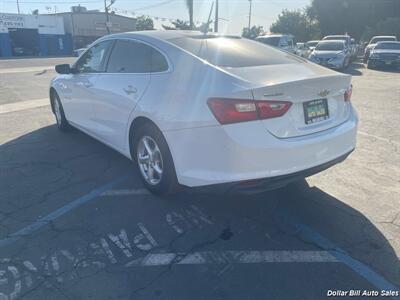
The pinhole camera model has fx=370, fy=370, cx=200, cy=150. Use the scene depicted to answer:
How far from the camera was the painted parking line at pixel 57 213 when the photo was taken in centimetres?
332

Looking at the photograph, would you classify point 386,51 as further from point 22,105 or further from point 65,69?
point 65,69

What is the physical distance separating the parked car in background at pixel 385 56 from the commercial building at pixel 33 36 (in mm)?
46604

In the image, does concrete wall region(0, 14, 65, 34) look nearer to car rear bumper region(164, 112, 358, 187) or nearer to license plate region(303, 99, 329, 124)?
car rear bumper region(164, 112, 358, 187)

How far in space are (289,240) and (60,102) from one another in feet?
15.3

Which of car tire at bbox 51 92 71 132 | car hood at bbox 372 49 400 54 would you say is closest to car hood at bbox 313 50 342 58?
car hood at bbox 372 49 400 54

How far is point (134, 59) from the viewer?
427 centimetres

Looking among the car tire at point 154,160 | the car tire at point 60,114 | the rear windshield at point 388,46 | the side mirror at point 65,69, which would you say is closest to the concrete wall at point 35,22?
the rear windshield at point 388,46

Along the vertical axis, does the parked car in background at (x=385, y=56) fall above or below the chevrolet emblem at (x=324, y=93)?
below

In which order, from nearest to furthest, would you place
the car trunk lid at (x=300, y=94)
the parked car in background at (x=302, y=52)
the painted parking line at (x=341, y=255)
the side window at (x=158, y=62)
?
the painted parking line at (x=341, y=255)
the car trunk lid at (x=300, y=94)
the side window at (x=158, y=62)
the parked car in background at (x=302, y=52)

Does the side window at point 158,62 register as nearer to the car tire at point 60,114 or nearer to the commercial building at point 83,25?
the car tire at point 60,114

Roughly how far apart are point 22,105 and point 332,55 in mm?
15103

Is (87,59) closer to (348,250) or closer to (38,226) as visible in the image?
(38,226)

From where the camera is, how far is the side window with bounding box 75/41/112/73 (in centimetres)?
492

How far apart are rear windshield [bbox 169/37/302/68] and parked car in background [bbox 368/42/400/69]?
63.1ft
